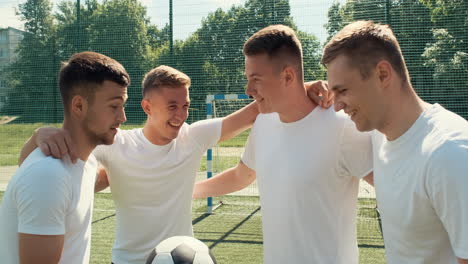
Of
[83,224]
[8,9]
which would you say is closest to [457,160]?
[83,224]

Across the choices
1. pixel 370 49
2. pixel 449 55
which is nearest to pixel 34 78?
pixel 449 55

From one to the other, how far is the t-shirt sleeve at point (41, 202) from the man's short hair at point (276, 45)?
106 cm

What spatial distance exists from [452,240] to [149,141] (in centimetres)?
159

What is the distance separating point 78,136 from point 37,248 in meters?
0.52

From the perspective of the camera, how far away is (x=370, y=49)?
1693 millimetres

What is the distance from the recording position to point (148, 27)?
9.82 m

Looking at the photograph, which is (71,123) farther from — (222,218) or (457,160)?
(222,218)

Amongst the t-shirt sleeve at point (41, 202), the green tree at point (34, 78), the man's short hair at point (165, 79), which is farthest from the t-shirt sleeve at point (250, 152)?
the green tree at point (34, 78)

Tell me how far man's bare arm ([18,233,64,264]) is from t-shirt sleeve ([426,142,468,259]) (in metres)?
1.27

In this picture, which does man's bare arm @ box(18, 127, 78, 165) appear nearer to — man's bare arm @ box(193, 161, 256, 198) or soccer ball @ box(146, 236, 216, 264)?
soccer ball @ box(146, 236, 216, 264)

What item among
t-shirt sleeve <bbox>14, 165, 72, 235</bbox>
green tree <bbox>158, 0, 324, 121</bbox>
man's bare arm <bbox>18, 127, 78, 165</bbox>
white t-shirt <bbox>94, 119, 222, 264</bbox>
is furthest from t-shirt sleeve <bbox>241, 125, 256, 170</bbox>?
green tree <bbox>158, 0, 324, 121</bbox>

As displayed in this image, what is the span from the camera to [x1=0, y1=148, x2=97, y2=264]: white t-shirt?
159cm

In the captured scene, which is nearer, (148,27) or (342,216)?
(342,216)

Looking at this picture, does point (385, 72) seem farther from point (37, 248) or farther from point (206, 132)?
point (37, 248)
